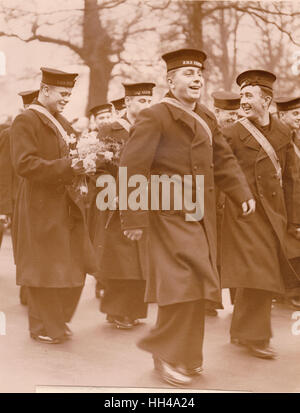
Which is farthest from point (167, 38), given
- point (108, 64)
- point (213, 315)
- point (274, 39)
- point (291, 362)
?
point (291, 362)

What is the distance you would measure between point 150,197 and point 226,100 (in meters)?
2.07

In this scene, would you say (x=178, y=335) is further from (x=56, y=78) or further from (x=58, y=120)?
(x=56, y=78)

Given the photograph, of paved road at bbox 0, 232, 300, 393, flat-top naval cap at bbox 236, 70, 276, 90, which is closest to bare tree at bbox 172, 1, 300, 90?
flat-top naval cap at bbox 236, 70, 276, 90

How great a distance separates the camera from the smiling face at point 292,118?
6.28m

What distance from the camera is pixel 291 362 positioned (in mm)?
5289

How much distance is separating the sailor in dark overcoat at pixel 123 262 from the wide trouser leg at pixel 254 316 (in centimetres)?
95

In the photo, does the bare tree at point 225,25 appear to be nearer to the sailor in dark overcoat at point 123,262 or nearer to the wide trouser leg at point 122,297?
the sailor in dark overcoat at point 123,262

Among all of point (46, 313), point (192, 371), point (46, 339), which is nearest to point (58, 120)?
point (46, 313)

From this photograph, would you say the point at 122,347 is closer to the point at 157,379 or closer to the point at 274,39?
the point at 157,379

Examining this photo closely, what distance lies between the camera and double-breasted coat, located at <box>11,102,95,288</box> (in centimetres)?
553

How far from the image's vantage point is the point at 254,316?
214 inches

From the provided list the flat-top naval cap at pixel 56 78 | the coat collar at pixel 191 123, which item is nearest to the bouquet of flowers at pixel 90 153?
the flat-top naval cap at pixel 56 78

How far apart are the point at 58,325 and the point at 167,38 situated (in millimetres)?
2790

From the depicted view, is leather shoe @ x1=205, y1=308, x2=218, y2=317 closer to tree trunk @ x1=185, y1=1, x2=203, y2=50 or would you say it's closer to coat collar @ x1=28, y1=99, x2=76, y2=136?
coat collar @ x1=28, y1=99, x2=76, y2=136
